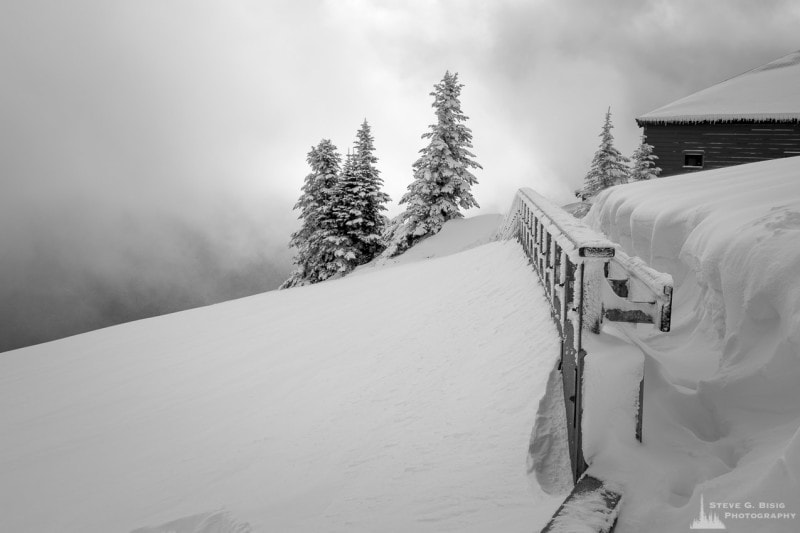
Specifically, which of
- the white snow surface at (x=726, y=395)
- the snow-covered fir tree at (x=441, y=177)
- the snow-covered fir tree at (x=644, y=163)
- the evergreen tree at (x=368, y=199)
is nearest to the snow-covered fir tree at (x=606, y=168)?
the snow-covered fir tree at (x=644, y=163)

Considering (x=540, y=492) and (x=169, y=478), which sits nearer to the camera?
(x=540, y=492)

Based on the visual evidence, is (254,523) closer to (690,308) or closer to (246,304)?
(690,308)

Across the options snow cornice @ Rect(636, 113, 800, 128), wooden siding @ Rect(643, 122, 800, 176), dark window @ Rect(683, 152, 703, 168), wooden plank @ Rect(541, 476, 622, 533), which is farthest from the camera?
dark window @ Rect(683, 152, 703, 168)

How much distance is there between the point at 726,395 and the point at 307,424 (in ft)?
14.2

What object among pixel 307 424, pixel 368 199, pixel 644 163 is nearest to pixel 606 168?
pixel 644 163

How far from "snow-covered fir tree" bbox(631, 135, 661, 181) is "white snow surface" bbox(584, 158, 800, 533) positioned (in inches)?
884

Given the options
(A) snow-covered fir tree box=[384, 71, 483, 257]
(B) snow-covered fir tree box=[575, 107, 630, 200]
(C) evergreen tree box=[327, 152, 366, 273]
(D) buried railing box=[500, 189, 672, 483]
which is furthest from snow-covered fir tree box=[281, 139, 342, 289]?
(D) buried railing box=[500, 189, 672, 483]

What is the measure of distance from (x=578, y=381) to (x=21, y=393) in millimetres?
11250

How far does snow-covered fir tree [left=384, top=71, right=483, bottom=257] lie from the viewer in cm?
2688

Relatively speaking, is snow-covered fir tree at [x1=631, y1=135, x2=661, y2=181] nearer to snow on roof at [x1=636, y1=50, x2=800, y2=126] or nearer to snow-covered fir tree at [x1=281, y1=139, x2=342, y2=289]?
snow on roof at [x1=636, y1=50, x2=800, y2=126]

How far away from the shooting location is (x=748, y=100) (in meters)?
21.4

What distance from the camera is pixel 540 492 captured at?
2812mm

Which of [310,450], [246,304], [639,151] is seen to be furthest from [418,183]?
[310,450]

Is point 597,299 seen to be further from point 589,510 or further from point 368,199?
point 368,199
